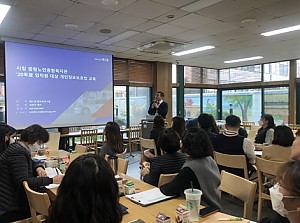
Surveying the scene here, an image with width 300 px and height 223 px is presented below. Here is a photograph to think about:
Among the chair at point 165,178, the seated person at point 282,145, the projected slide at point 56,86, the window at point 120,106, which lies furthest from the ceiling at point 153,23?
the chair at point 165,178

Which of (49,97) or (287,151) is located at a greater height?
(49,97)

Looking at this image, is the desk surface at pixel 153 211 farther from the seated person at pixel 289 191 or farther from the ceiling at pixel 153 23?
the ceiling at pixel 153 23

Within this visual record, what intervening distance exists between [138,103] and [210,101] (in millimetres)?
3507

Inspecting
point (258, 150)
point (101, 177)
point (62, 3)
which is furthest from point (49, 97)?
point (101, 177)

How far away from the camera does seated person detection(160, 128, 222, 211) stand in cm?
193

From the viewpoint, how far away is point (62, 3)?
3672 millimetres

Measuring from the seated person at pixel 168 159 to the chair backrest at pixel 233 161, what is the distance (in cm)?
118

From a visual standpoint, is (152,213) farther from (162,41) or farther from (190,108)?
(190,108)

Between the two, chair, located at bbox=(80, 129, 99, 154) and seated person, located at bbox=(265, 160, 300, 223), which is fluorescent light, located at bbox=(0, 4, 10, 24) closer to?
chair, located at bbox=(80, 129, 99, 154)

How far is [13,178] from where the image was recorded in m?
2.19

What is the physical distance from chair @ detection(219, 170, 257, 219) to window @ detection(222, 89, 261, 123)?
8.07 m

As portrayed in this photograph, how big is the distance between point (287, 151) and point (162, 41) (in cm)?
356

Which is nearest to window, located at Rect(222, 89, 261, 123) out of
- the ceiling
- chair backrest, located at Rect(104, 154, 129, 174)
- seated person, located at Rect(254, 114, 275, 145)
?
the ceiling

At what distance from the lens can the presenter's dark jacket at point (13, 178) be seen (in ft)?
7.14
